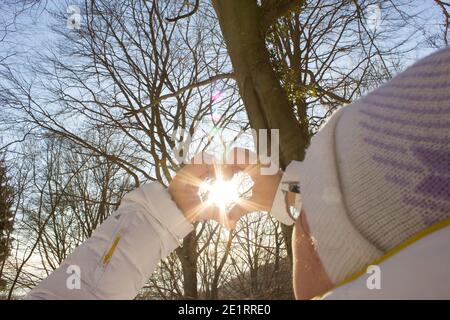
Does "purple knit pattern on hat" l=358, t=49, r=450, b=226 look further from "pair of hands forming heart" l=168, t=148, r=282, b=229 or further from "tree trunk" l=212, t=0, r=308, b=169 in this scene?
"tree trunk" l=212, t=0, r=308, b=169

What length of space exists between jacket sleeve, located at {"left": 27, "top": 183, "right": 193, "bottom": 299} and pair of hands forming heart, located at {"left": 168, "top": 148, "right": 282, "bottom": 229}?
0.05 m

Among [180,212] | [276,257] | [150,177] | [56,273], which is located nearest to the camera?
[56,273]

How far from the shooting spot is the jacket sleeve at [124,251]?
1049 millimetres

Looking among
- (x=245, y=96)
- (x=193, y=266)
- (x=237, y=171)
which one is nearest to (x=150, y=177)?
(x=193, y=266)

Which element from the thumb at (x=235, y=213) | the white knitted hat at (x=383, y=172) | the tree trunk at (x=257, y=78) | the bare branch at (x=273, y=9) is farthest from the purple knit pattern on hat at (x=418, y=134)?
the bare branch at (x=273, y=9)

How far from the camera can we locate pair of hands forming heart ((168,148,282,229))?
4.33 feet

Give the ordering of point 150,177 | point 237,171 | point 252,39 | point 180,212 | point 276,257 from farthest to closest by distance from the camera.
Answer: point 276,257 → point 150,177 → point 252,39 → point 237,171 → point 180,212

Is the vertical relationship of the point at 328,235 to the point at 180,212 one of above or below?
below

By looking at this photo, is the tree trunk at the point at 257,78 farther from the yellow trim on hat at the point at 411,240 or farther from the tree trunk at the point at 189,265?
the tree trunk at the point at 189,265

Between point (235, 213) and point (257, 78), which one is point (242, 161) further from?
point (257, 78)

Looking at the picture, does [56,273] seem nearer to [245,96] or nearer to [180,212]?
[180,212]

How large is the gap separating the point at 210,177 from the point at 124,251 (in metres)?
0.45
